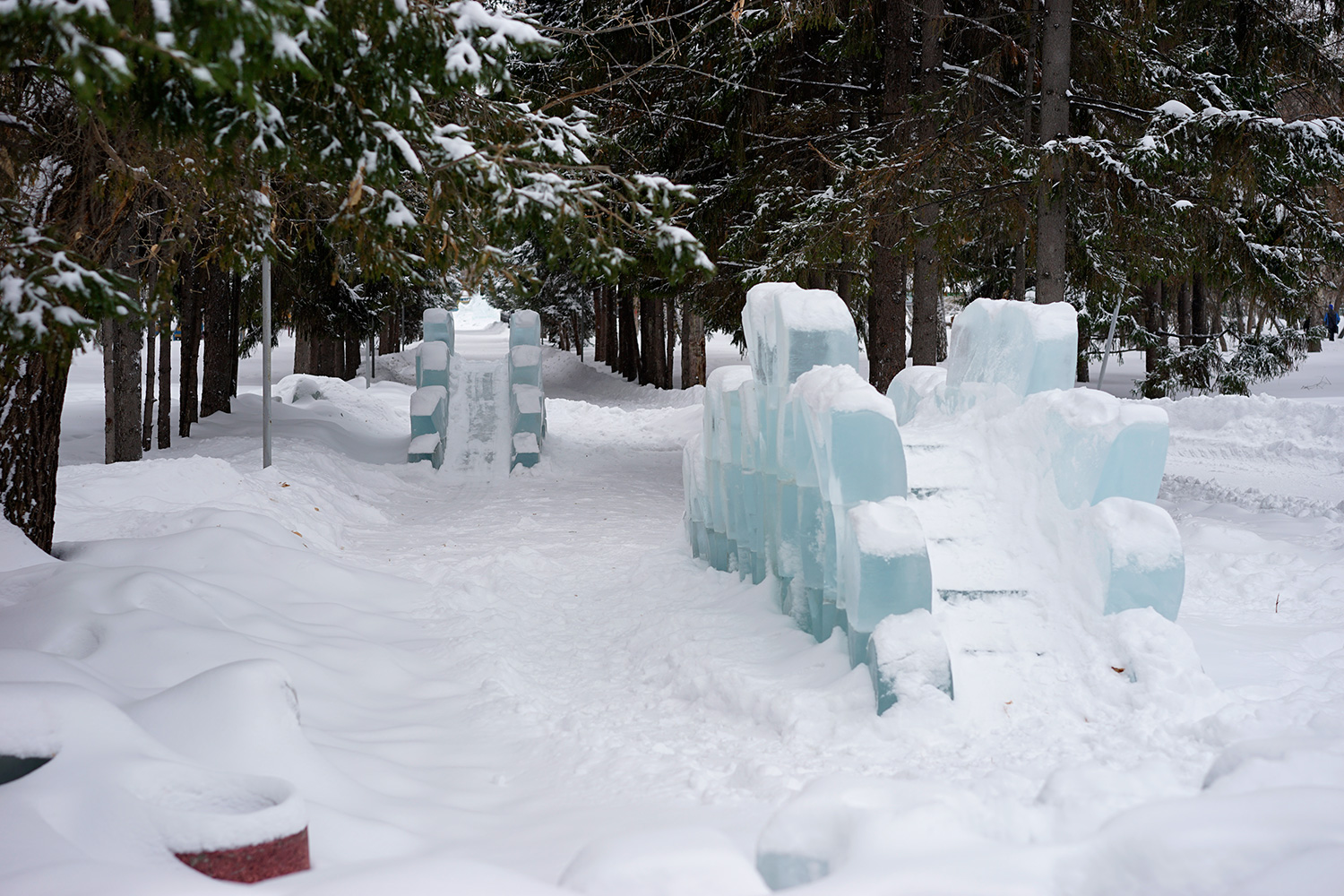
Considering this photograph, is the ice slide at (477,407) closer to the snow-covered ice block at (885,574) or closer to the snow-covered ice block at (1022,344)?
the snow-covered ice block at (1022,344)

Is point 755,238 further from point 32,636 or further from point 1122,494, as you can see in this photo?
point 32,636

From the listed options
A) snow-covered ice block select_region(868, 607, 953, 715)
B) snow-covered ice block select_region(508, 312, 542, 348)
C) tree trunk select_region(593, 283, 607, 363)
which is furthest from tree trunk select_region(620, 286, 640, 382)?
snow-covered ice block select_region(868, 607, 953, 715)

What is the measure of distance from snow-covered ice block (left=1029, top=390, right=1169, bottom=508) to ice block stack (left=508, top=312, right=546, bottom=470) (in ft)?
29.1

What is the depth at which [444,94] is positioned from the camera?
3.62m

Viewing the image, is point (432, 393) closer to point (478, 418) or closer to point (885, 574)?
point (478, 418)

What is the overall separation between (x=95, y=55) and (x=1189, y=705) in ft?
14.4

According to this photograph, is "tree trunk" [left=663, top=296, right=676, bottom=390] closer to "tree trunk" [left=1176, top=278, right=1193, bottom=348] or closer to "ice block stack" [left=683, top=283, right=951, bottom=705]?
"tree trunk" [left=1176, top=278, right=1193, bottom=348]

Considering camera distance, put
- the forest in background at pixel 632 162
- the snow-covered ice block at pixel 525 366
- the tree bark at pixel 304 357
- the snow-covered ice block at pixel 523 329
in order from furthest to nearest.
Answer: the tree bark at pixel 304 357 < the snow-covered ice block at pixel 523 329 < the snow-covered ice block at pixel 525 366 < the forest in background at pixel 632 162

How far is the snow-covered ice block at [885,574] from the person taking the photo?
446 centimetres

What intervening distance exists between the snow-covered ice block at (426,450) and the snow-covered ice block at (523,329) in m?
2.33

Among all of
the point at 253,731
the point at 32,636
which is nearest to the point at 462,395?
the point at 32,636

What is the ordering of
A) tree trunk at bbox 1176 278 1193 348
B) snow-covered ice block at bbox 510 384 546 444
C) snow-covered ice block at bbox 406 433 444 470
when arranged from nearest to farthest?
snow-covered ice block at bbox 406 433 444 470, snow-covered ice block at bbox 510 384 546 444, tree trunk at bbox 1176 278 1193 348

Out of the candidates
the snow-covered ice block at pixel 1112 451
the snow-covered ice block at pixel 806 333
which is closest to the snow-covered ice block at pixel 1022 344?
the snow-covered ice block at pixel 1112 451

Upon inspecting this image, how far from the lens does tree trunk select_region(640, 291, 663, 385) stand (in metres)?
22.5
